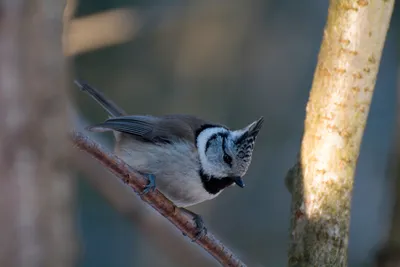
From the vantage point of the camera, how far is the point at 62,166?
2.44 ft

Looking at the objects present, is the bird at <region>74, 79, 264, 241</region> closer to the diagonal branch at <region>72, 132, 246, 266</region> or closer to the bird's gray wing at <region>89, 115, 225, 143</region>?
the bird's gray wing at <region>89, 115, 225, 143</region>

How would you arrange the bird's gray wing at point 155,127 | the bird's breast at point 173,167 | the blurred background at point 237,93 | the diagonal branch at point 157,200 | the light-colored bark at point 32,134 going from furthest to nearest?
the blurred background at point 237,93
the bird's gray wing at point 155,127
the bird's breast at point 173,167
the diagonal branch at point 157,200
the light-colored bark at point 32,134

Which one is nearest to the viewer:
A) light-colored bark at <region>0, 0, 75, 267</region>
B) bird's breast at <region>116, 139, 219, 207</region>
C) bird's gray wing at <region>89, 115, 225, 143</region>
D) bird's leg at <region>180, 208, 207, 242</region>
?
light-colored bark at <region>0, 0, 75, 267</region>

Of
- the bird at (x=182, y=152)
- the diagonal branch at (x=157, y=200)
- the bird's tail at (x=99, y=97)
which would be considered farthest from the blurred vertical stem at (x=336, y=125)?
the bird's tail at (x=99, y=97)

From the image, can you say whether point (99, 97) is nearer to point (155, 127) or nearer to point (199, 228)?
point (155, 127)

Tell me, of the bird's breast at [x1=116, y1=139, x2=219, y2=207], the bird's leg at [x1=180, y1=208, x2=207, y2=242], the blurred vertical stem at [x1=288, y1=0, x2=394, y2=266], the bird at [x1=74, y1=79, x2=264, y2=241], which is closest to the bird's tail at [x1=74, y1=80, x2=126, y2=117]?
the bird at [x1=74, y1=79, x2=264, y2=241]

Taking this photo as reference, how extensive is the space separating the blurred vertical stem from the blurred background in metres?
3.48

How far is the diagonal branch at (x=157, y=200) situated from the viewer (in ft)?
5.52

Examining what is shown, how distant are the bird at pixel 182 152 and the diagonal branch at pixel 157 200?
28 cm

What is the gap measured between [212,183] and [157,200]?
0.59 m

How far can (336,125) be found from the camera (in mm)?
1878

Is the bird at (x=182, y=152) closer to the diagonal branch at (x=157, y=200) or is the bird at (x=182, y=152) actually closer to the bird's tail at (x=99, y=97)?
the bird's tail at (x=99, y=97)

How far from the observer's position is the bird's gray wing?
258cm

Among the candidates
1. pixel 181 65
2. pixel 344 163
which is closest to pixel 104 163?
pixel 344 163
